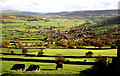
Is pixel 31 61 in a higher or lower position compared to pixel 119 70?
lower

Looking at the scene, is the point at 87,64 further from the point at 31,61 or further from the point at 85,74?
the point at 31,61

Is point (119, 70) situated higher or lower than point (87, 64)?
higher

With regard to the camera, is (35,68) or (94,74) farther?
(35,68)

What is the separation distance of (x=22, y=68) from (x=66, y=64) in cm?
1634

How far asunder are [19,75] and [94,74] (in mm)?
20664

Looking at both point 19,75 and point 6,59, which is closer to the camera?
point 19,75

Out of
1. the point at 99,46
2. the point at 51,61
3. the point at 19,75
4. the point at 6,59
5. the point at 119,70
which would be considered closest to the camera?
the point at 119,70

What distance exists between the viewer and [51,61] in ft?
161

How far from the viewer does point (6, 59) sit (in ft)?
173

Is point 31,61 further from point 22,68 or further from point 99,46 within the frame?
point 99,46

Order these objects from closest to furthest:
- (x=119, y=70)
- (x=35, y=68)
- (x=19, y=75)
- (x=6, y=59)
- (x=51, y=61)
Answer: (x=119, y=70) → (x=19, y=75) → (x=35, y=68) → (x=51, y=61) → (x=6, y=59)

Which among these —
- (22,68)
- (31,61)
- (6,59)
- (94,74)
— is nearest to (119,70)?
(94,74)

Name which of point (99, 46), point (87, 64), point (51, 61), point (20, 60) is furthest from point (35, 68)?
point (99, 46)

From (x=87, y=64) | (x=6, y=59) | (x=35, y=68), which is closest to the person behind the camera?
(x=35, y=68)
